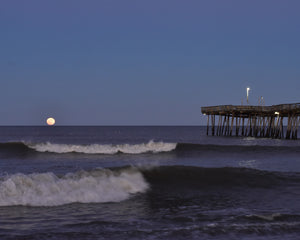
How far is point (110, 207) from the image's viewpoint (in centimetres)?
891

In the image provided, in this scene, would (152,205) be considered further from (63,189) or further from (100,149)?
(100,149)

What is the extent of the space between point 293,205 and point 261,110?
37.4 metres

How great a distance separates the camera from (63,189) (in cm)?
1018

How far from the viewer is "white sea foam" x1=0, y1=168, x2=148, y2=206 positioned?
9.30 meters

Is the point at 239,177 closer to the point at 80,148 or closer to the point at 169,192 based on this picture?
the point at 169,192

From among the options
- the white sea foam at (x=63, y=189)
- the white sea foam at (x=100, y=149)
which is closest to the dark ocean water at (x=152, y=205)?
the white sea foam at (x=63, y=189)

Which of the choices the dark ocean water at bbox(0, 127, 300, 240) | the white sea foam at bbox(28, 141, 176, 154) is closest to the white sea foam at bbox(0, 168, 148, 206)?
the dark ocean water at bbox(0, 127, 300, 240)

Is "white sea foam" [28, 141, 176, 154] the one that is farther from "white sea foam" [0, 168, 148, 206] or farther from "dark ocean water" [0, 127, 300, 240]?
"white sea foam" [0, 168, 148, 206]

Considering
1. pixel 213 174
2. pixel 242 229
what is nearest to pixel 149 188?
pixel 213 174

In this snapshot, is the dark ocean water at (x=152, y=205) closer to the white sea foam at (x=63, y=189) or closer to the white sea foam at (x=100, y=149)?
the white sea foam at (x=63, y=189)

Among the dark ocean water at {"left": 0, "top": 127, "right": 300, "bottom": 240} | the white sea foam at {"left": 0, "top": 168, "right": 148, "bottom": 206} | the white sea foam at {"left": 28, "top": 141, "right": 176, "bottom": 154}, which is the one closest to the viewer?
the dark ocean water at {"left": 0, "top": 127, "right": 300, "bottom": 240}

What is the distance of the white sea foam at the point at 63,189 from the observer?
9.30m

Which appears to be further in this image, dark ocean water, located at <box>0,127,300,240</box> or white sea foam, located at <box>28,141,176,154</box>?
white sea foam, located at <box>28,141,176,154</box>

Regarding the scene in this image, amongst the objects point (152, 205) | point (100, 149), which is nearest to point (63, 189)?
point (152, 205)
